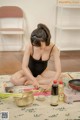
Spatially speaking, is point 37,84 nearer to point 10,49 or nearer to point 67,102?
point 67,102

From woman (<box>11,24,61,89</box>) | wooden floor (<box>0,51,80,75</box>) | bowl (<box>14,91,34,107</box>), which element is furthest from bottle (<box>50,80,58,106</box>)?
wooden floor (<box>0,51,80,75</box>)

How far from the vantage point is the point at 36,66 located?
2.19 m

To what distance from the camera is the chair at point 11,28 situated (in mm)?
3725

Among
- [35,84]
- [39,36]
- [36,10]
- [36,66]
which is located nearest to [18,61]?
[36,10]

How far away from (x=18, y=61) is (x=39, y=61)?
1.19m

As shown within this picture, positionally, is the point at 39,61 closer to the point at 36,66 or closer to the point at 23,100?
the point at 36,66

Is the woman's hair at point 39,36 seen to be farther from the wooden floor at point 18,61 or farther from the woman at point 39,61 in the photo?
the wooden floor at point 18,61

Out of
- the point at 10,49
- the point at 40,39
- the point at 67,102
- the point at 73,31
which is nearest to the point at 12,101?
the point at 67,102

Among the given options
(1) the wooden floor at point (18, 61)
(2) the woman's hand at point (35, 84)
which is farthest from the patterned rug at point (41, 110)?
(1) the wooden floor at point (18, 61)

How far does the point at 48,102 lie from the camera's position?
1.74 m

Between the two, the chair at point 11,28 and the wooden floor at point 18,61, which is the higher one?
the chair at point 11,28

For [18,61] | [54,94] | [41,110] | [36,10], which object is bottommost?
[18,61]

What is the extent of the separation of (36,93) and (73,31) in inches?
95.9

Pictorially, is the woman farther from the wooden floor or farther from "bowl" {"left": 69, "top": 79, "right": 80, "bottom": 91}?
the wooden floor
